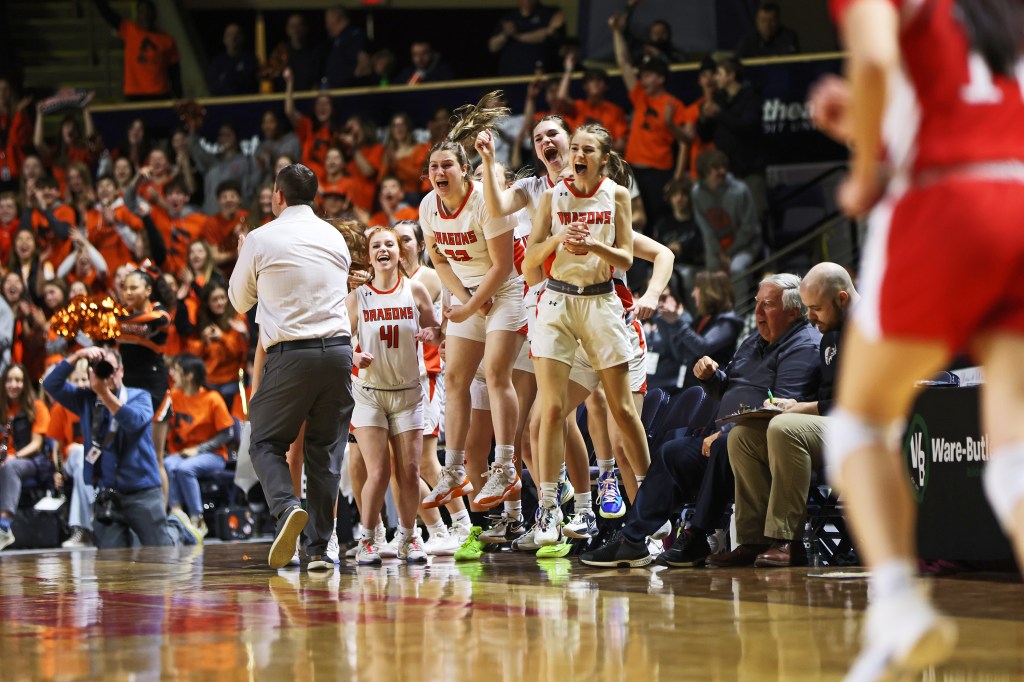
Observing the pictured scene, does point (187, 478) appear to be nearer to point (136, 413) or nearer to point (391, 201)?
point (136, 413)

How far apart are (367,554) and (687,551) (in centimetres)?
176

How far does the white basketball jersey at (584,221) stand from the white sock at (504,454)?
0.98 m

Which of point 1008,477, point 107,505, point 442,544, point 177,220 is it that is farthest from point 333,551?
point 177,220

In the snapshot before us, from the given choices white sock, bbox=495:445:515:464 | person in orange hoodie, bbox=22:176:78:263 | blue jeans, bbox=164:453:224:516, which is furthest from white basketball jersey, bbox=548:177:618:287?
person in orange hoodie, bbox=22:176:78:263

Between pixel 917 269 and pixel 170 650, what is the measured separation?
247 cm

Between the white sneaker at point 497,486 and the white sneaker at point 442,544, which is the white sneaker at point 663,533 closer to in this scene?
the white sneaker at point 497,486

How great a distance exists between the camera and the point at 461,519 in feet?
25.1

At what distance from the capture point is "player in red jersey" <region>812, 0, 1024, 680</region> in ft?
7.19

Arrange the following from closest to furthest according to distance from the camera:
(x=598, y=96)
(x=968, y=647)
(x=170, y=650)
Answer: (x=968, y=647) → (x=170, y=650) → (x=598, y=96)

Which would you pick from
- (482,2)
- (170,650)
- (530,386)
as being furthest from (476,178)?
(482,2)

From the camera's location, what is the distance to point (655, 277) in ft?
22.7

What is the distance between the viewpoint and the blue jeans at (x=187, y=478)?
425 inches

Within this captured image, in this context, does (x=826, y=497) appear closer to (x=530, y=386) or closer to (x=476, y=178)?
(x=530, y=386)

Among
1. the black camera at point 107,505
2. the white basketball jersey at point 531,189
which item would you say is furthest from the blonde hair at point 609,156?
the black camera at point 107,505
